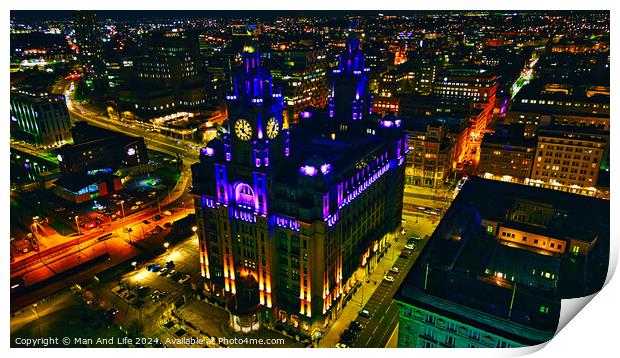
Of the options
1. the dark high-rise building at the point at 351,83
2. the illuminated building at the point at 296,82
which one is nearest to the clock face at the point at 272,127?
the dark high-rise building at the point at 351,83

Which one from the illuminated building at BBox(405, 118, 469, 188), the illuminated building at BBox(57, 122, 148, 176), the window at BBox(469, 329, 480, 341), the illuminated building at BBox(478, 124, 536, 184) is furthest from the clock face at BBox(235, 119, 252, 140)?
the illuminated building at BBox(478, 124, 536, 184)

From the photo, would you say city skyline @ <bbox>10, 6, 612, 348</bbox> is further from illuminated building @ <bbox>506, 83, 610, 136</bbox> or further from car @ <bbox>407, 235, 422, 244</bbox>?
illuminated building @ <bbox>506, 83, 610, 136</bbox>

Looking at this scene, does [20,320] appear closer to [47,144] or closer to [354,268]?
[354,268]

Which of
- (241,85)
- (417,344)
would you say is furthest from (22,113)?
(417,344)

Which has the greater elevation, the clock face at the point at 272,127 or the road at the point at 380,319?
the clock face at the point at 272,127

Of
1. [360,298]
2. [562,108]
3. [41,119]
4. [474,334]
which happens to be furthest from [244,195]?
[562,108]

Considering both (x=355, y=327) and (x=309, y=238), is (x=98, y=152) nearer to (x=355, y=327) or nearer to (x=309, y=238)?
(x=309, y=238)

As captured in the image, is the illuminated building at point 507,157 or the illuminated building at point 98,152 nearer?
the illuminated building at point 507,157

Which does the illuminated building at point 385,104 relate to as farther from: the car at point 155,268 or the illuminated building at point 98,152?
the car at point 155,268
